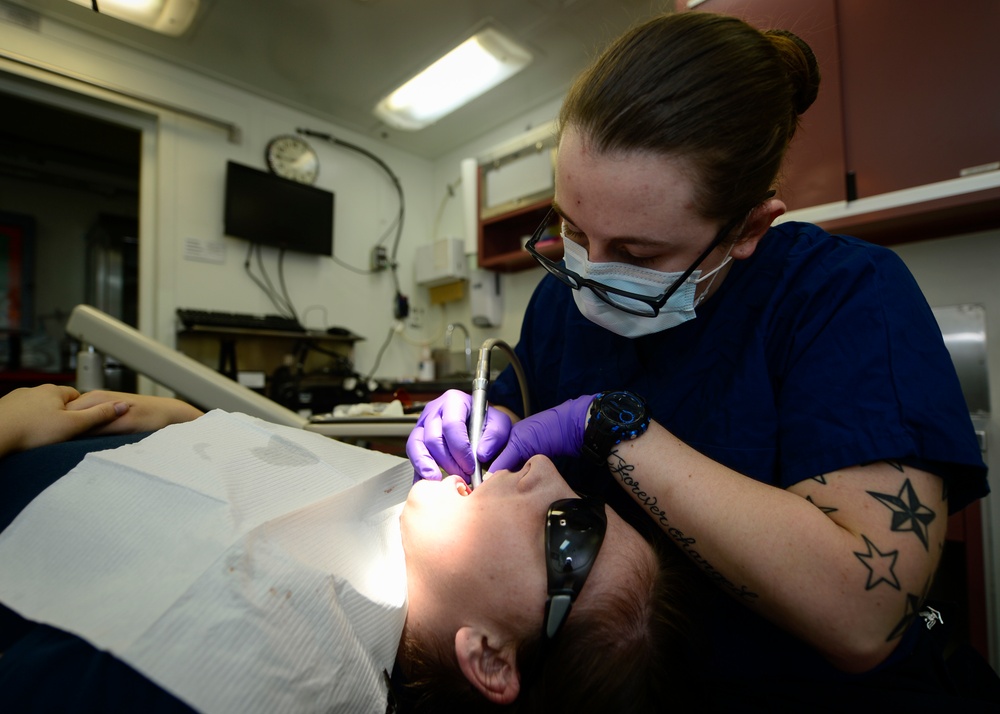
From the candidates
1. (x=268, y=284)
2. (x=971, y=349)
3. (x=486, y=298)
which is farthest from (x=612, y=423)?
(x=268, y=284)

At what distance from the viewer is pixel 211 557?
1.97 ft

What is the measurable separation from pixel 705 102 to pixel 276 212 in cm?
292

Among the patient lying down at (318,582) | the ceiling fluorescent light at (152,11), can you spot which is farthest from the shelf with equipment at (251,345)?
the patient lying down at (318,582)

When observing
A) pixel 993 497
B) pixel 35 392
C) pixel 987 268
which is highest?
pixel 987 268

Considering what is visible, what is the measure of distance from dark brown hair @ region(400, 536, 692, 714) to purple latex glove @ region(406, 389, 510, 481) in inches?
12.3

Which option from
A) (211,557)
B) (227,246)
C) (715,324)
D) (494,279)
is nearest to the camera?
(211,557)

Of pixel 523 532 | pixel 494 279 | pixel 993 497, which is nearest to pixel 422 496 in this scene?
pixel 523 532

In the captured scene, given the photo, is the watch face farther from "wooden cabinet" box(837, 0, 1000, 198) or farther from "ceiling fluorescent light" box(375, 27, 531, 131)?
"ceiling fluorescent light" box(375, 27, 531, 131)

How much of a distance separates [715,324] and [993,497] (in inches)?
59.1

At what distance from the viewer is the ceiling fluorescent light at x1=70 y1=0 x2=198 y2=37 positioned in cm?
229

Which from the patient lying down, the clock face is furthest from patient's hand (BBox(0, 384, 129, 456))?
the clock face

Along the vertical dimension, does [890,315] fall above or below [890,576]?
above

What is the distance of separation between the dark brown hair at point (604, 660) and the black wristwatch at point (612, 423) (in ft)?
0.68

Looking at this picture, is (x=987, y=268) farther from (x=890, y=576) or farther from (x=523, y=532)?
(x=523, y=532)
